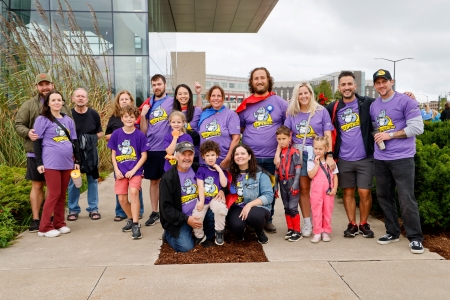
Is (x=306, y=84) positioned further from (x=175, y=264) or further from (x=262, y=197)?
(x=175, y=264)

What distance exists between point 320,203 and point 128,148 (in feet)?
8.32

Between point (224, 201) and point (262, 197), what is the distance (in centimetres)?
45

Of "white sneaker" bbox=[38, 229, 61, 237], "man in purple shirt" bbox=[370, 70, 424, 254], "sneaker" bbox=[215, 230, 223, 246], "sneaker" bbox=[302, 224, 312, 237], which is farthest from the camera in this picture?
"white sneaker" bbox=[38, 229, 61, 237]

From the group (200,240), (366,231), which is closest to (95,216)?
(200,240)

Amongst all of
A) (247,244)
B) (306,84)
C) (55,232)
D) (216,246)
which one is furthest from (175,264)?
(306,84)

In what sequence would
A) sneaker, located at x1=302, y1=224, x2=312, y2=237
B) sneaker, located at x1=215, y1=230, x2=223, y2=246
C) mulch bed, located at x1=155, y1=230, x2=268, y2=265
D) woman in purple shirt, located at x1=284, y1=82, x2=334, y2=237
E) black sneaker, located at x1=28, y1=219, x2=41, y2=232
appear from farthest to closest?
black sneaker, located at x1=28, y1=219, x2=41, y2=232, sneaker, located at x1=302, y1=224, x2=312, y2=237, woman in purple shirt, located at x1=284, y1=82, x2=334, y2=237, sneaker, located at x1=215, y1=230, x2=223, y2=246, mulch bed, located at x1=155, y1=230, x2=268, y2=265

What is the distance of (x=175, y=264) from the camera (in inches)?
160

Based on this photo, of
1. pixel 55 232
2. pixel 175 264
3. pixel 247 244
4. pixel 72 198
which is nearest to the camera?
pixel 175 264

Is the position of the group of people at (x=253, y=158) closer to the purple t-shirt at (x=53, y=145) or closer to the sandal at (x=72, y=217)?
the purple t-shirt at (x=53, y=145)

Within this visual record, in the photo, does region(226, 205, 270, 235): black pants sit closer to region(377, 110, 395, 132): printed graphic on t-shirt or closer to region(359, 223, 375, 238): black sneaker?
region(359, 223, 375, 238): black sneaker

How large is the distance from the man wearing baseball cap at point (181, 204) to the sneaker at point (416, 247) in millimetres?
2181

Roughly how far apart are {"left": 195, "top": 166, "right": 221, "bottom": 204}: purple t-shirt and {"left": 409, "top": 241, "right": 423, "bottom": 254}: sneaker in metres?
2.18

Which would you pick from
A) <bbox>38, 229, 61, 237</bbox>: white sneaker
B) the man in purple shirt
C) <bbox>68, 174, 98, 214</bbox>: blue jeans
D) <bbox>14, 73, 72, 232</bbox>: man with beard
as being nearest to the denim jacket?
the man in purple shirt

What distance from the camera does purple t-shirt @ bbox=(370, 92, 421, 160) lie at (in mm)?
4473
